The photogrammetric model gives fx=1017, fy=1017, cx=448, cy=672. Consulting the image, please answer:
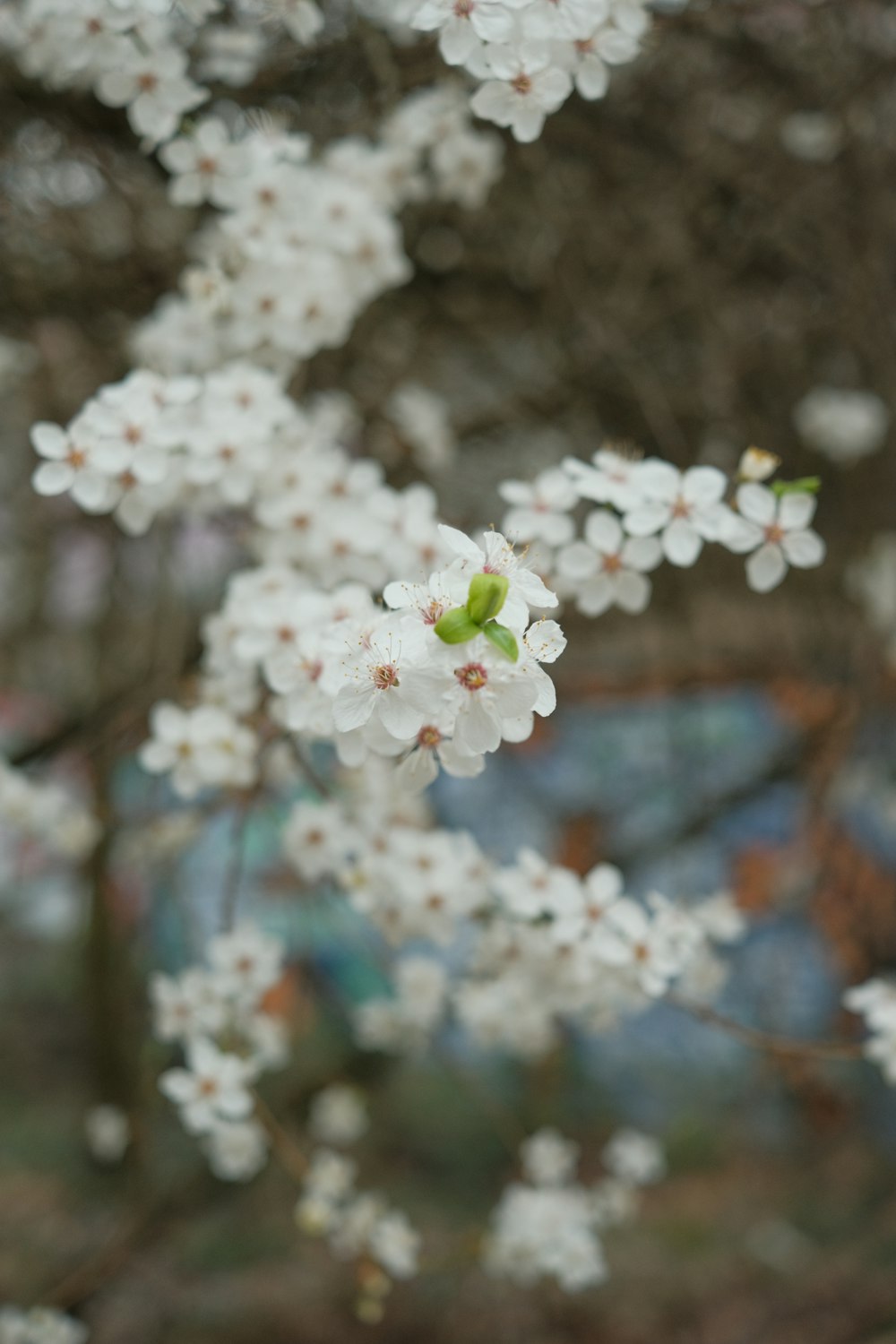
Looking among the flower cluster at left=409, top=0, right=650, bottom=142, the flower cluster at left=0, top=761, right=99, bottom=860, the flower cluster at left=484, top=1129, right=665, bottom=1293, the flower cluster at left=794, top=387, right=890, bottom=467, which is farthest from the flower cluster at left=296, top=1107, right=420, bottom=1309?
the flower cluster at left=794, top=387, right=890, bottom=467

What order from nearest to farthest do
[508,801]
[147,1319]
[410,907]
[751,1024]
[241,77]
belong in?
[410,907], [241,77], [147,1319], [751,1024], [508,801]

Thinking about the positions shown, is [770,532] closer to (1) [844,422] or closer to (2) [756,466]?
(2) [756,466]

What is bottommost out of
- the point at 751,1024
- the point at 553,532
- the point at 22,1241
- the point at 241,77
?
the point at 22,1241

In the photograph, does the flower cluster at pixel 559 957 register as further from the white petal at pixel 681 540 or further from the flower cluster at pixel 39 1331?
the flower cluster at pixel 39 1331

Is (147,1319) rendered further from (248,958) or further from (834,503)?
(834,503)

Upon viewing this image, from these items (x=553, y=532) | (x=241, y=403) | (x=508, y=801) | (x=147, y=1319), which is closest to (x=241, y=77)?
(x=241, y=403)

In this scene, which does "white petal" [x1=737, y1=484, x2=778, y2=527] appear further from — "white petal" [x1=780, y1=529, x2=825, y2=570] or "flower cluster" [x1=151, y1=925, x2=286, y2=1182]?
"flower cluster" [x1=151, y1=925, x2=286, y2=1182]
